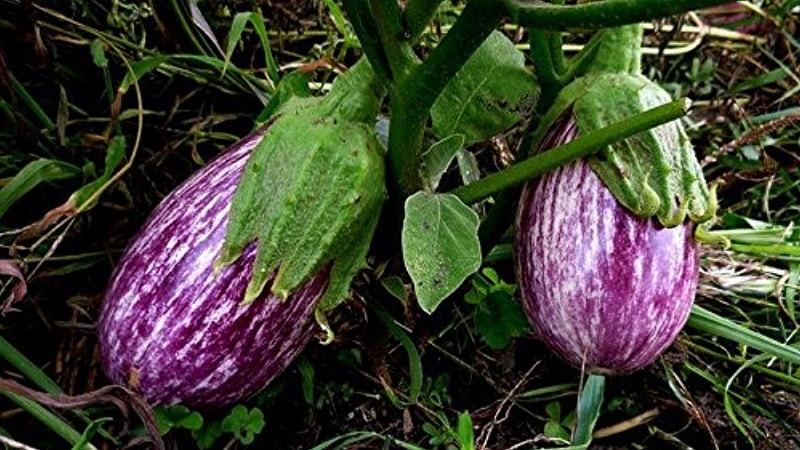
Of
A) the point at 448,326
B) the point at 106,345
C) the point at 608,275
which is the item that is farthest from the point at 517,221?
the point at 106,345

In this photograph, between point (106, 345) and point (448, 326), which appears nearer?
point (106, 345)

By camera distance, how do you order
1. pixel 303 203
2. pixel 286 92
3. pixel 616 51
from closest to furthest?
pixel 303 203 → pixel 616 51 → pixel 286 92

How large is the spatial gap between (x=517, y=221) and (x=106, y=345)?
0.35 meters

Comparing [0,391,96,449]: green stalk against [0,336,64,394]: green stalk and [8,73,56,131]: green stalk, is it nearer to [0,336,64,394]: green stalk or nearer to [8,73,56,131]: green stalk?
[0,336,64,394]: green stalk

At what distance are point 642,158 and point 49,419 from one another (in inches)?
20.0

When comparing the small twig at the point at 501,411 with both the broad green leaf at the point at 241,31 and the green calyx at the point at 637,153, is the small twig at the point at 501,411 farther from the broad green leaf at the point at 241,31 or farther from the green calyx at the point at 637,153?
the broad green leaf at the point at 241,31

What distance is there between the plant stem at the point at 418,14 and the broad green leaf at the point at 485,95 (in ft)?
0.31

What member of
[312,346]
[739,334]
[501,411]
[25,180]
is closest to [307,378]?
[312,346]

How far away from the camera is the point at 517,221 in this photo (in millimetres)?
951

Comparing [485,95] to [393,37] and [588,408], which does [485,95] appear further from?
[588,408]

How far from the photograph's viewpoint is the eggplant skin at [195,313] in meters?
0.88

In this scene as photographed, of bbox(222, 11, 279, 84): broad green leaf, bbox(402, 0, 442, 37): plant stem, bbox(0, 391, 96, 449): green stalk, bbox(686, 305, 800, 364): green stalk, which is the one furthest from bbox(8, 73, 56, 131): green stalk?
bbox(686, 305, 800, 364): green stalk

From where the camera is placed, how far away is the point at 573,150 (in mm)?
882

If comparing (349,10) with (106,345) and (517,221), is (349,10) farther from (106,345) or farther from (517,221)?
(106,345)
